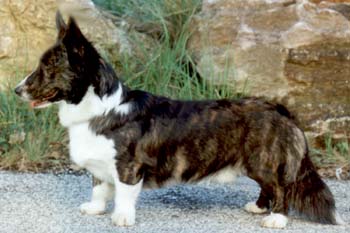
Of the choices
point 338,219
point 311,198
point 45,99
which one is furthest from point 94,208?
point 338,219

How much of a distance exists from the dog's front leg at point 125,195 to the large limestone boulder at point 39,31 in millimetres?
2989

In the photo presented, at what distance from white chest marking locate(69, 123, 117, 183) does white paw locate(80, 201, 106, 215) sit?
0.31 metres

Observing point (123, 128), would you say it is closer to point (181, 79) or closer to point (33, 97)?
point (33, 97)

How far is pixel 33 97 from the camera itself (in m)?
5.60

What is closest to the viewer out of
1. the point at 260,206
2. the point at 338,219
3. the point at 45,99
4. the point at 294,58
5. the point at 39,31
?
the point at 45,99

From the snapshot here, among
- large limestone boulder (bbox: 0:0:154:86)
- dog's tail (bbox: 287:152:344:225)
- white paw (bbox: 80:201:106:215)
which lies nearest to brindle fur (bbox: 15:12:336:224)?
dog's tail (bbox: 287:152:344:225)

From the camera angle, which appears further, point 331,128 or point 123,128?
point 331,128

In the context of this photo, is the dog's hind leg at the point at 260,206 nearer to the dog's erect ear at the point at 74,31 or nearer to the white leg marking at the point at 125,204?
the white leg marking at the point at 125,204

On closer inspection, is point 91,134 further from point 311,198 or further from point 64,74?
point 311,198

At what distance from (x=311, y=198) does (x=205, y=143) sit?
752 millimetres

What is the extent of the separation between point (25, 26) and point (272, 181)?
3.62 m

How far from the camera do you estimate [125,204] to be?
221 inches

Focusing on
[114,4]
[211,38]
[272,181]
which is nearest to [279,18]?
[211,38]

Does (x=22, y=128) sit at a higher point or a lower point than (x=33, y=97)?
lower
